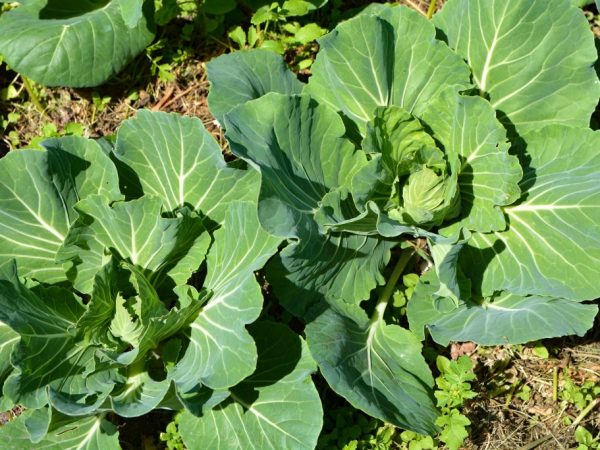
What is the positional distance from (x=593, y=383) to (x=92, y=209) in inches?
103

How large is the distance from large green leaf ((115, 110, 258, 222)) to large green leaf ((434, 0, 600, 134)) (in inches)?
47.2

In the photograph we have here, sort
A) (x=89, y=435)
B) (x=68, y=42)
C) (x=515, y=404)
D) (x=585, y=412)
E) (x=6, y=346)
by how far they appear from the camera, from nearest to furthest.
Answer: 1. (x=6, y=346)
2. (x=89, y=435)
3. (x=585, y=412)
4. (x=515, y=404)
5. (x=68, y=42)

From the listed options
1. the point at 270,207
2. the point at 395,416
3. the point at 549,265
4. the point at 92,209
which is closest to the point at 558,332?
the point at 549,265

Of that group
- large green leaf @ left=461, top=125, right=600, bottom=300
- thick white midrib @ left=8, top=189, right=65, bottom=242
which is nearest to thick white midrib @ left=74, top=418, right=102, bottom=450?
thick white midrib @ left=8, top=189, right=65, bottom=242

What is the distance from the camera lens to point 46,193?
10.9ft

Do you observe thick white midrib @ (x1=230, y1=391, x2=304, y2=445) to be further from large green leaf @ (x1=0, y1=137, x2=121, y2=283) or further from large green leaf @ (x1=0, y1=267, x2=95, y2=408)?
large green leaf @ (x1=0, y1=137, x2=121, y2=283)

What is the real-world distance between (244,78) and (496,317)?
1601mm

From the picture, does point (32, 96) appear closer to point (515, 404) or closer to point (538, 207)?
point (538, 207)

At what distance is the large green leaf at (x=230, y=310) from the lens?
9.43ft

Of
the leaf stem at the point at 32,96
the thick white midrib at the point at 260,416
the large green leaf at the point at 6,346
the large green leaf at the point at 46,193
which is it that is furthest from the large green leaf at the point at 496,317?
Answer: the leaf stem at the point at 32,96

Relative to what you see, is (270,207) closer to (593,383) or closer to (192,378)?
(192,378)

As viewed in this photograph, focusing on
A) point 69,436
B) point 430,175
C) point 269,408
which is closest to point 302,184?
point 430,175

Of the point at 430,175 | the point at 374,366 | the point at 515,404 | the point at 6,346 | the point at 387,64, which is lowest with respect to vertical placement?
the point at 515,404

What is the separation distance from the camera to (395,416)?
306cm
